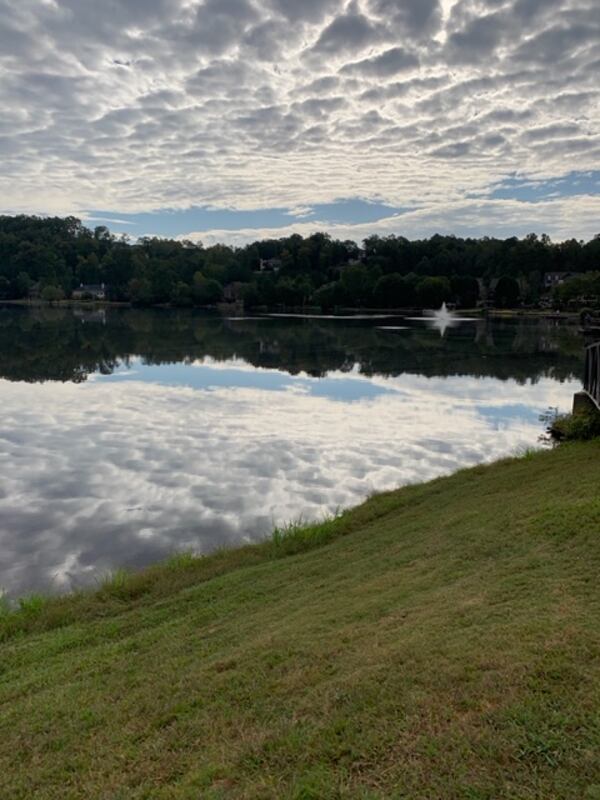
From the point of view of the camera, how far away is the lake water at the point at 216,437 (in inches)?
425

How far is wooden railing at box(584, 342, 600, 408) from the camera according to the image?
14.6 m

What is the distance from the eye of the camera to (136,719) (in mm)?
4422

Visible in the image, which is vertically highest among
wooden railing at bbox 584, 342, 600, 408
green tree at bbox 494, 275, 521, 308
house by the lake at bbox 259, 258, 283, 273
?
house by the lake at bbox 259, 258, 283, 273

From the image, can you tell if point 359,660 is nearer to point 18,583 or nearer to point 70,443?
point 18,583

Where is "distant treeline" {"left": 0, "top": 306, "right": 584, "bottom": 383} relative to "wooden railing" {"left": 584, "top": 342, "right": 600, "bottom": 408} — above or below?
below

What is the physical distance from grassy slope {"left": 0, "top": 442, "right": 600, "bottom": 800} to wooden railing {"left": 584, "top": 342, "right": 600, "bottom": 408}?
Answer: 7.64m

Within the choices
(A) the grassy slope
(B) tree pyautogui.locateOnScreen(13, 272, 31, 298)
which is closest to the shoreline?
Result: (B) tree pyautogui.locateOnScreen(13, 272, 31, 298)

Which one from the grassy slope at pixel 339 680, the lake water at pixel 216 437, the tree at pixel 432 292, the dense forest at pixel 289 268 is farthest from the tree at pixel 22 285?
the grassy slope at pixel 339 680

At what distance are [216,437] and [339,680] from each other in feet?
44.0

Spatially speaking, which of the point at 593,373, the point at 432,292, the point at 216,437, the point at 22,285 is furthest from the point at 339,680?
the point at 22,285

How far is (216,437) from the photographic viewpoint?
681 inches

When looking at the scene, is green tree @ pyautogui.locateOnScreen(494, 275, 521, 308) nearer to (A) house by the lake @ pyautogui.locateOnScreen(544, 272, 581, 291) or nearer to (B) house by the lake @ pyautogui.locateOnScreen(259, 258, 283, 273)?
(A) house by the lake @ pyautogui.locateOnScreen(544, 272, 581, 291)

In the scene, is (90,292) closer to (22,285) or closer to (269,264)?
(22,285)

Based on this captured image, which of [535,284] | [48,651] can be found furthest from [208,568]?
[535,284]
